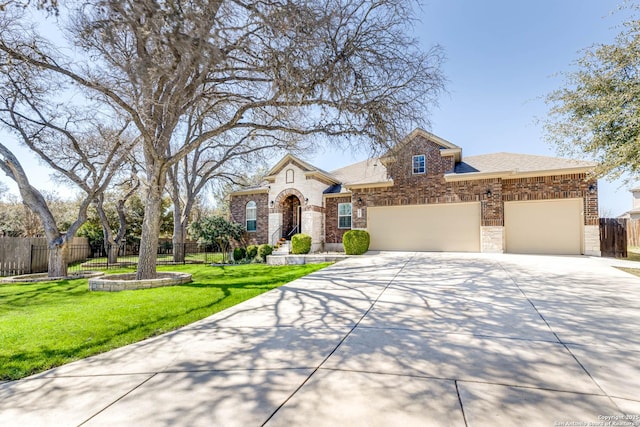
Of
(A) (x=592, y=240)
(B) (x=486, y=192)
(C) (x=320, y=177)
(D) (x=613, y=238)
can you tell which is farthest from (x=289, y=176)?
(D) (x=613, y=238)

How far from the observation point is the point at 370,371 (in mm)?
3096

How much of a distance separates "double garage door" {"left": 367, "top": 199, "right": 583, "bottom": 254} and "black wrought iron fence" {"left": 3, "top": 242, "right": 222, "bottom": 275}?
9.93 meters

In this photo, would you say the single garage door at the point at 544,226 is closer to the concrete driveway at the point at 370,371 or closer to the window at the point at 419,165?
the window at the point at 419,165

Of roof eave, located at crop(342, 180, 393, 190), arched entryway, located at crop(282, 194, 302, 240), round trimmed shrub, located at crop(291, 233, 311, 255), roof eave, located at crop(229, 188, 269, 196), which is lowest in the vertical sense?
round trimmed shrub, located at crop(291, 233, 311, 255)

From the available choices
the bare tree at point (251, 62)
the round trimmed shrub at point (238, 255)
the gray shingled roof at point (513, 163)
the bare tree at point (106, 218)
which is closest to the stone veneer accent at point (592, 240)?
the gray shingled roof at point (513, 163)

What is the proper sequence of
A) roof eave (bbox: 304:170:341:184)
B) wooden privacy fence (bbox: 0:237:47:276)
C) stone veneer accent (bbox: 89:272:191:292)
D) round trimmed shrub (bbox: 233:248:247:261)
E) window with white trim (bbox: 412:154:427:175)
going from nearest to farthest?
1. stone veneer accent (bbox: 89:272:191:292)
2. wooden privacy fence (bbox: 0:237:47:276)
3. window with white trim (bbox: 412:154:427:175)
4. round trimmed shrub (bbox: 233:248:247:261)
5. roof eave (bbox: 304:170:341:184)

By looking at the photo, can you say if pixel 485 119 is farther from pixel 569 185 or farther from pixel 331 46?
pixel 331 46

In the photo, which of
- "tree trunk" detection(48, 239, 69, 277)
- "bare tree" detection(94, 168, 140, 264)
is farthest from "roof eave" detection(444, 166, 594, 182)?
"tree trunk" detection(48, 239, 69, 277)

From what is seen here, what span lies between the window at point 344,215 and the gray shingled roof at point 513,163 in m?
6.05

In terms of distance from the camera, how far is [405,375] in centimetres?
298

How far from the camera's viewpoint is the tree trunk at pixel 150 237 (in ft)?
29.0

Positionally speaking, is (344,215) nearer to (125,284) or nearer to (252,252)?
(252,252)

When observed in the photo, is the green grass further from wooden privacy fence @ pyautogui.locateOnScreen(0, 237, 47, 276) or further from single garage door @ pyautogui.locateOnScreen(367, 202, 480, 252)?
single garage door @ pyautogui.locateOnScreen(367, 202, 480, 252)

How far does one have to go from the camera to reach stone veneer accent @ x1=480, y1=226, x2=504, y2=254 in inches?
554
